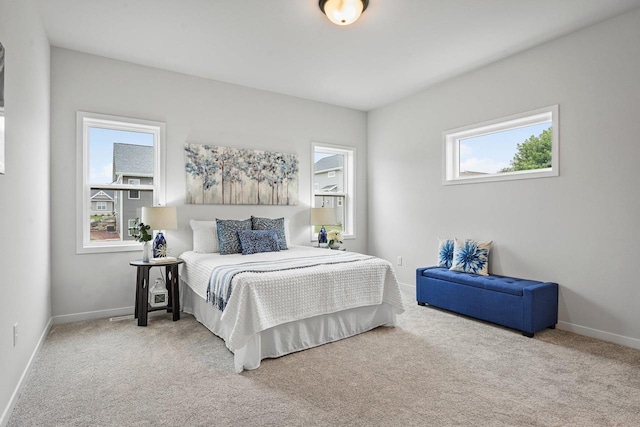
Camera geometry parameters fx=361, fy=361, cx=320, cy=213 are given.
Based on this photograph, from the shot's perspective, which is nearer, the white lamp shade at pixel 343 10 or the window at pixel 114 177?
the white lamp shade at pixel 343 10

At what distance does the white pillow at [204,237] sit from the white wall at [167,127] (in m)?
0.21

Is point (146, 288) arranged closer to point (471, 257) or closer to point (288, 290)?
point (288, 290)

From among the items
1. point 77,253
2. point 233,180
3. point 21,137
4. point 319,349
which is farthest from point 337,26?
point 77,253

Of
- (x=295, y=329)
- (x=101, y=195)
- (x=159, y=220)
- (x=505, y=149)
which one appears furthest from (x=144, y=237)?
(x=505, y=149)

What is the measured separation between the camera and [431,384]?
236 cm

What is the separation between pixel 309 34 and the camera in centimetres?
335

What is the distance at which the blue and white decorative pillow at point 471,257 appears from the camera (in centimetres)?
395

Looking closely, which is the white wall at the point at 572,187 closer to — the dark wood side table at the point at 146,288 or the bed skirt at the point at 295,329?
the bed skirt at the point at 295,329

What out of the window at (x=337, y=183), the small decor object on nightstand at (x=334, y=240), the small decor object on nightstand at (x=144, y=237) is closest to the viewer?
the small decor object on nightstand at (x=144, y=237)

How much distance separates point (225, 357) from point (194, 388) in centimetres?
50

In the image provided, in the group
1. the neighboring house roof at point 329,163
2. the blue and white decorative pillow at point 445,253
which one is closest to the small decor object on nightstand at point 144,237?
the neighboring house roof at point 329,163

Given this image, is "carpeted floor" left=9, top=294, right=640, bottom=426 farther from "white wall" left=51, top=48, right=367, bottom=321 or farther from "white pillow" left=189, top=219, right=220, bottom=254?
"white pillow" left=189, top=219, right=220, bottom=254

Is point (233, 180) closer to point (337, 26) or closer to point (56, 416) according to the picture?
point (337, 26)

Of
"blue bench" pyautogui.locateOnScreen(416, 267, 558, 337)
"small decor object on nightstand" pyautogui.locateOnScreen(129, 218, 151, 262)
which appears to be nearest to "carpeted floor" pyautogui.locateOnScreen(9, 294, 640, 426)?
"blue bench" pyautogui.locateOnScreen(416, 267, 558, 337)
